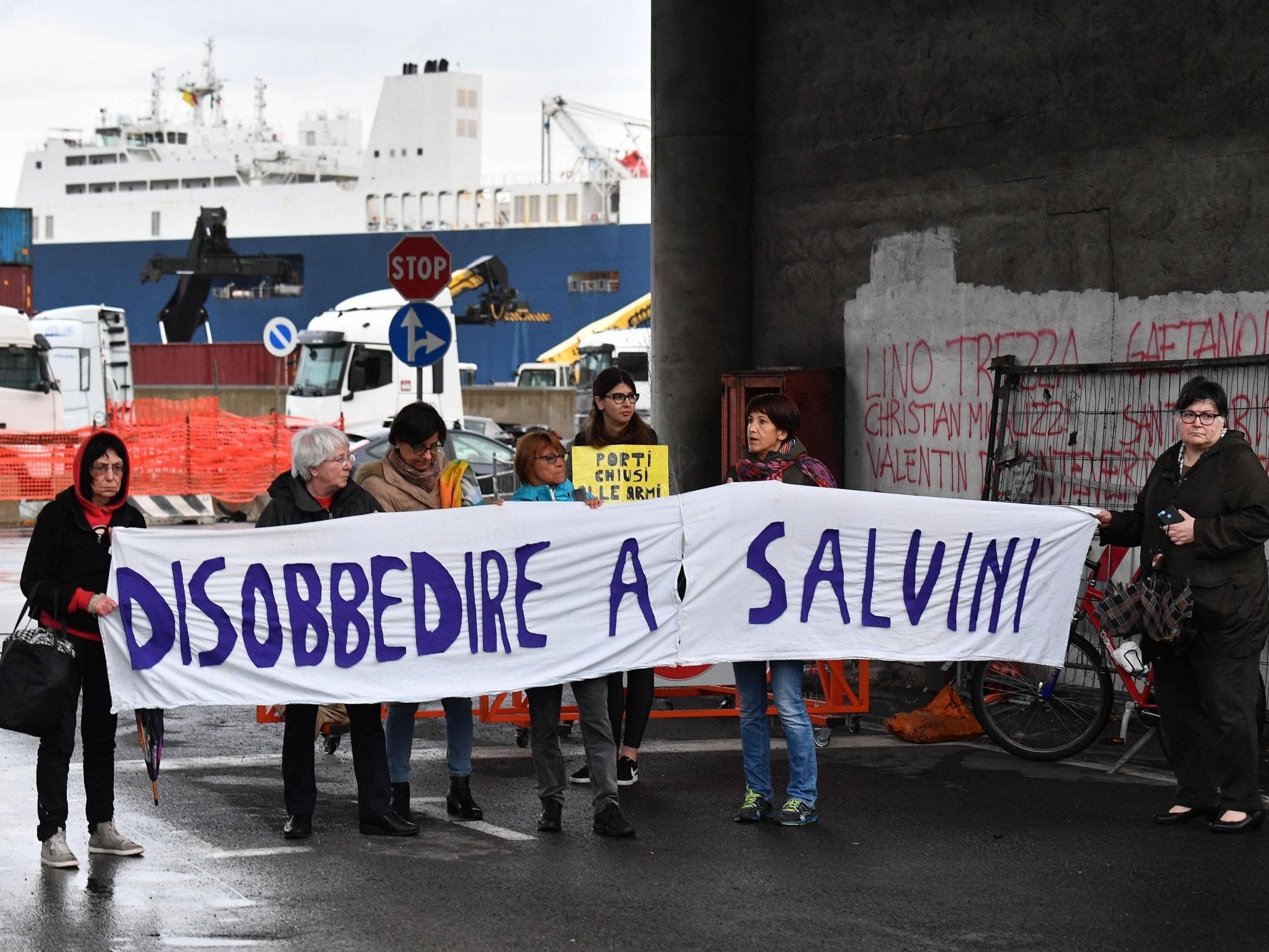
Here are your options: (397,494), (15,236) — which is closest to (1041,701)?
(397,494)

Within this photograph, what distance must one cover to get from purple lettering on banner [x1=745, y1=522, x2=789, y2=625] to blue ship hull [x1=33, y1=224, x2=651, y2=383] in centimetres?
5493

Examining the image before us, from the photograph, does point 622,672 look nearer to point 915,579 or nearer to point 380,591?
point 380,591

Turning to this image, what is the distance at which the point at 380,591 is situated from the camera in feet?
23.1

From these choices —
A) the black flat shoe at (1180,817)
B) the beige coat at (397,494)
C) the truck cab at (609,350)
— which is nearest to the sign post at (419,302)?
the beige coat at (397,494)

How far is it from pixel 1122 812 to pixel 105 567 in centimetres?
457

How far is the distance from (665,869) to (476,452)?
1659cm

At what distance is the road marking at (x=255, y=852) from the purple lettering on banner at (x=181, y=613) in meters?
0.84

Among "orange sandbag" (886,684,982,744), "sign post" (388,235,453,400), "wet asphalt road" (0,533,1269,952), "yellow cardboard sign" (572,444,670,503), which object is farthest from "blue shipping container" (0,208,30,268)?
"orange sandbag" (886,684,982,744)

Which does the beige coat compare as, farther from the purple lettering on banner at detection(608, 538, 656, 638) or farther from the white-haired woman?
the purple lettering on banner at detection(608, 538, 656, 638)

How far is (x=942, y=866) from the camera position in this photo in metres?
6.27

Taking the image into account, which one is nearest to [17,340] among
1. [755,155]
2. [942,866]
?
[755,155]

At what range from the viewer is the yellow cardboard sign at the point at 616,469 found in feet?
26.5

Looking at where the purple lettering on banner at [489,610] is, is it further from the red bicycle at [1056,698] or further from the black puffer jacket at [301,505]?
the red bicycle at [1056,698]

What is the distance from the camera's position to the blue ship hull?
64500mm
